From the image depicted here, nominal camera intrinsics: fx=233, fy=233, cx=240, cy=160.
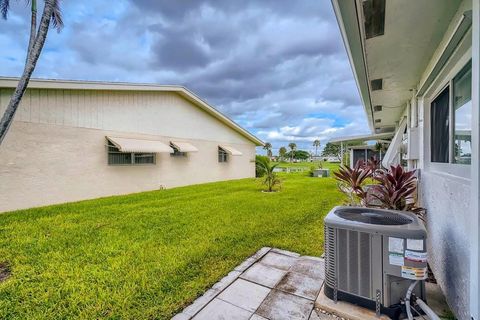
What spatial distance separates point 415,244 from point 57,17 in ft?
33.0

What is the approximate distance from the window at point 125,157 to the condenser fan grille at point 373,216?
452 inches

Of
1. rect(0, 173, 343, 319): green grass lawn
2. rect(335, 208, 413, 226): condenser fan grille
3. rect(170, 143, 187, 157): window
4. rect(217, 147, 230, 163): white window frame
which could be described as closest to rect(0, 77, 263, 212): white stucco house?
rect(170, 143, 187, 157): window

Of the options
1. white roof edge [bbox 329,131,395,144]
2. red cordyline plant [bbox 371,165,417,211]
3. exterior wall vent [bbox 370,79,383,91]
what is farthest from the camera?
white roof edge [bbox 329,131,395,144]

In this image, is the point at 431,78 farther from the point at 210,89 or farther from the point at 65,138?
the point at 210,89

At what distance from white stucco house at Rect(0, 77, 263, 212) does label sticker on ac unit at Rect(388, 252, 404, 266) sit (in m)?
11.1

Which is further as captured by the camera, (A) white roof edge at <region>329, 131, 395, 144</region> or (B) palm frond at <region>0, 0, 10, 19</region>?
(A) white roof edge at <region>329, 131, 395, 144</region>

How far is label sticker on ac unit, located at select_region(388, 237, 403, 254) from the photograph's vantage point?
7.95 feet

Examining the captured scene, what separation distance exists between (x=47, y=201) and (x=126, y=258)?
298 inches

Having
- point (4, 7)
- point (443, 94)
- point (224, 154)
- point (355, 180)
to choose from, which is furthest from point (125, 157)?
point (443, 94)

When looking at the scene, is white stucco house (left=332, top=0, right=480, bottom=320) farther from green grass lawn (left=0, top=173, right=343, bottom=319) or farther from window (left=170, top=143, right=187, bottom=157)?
window (left=170, top=143, right=187, bottom=157)

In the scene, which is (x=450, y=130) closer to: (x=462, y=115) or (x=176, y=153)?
(x=462, y=115)

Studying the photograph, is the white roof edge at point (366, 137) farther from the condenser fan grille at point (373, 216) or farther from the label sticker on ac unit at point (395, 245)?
the label sticker on ac unit at point (395, 245)

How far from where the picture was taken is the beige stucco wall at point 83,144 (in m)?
8.79

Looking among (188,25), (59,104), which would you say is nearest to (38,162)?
(59,104)
